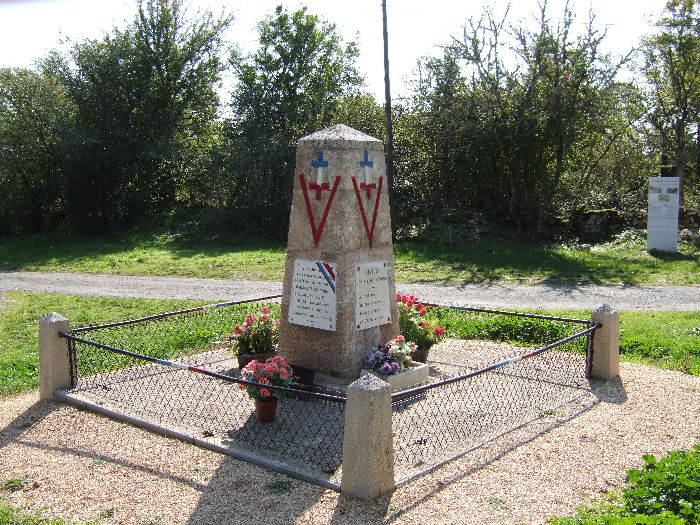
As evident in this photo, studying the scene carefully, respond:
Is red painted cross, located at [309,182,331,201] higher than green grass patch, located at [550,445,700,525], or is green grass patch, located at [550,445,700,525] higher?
red painted cross, located at [309,182,331,201]

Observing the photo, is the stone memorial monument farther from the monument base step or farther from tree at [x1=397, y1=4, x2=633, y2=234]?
tree at [x1=397, y1=4, x2=633, y2=234]

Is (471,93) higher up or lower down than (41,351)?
higher up

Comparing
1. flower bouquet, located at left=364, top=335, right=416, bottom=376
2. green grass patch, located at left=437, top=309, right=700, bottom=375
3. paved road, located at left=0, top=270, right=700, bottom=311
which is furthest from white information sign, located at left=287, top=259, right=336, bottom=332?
paved road, located at left=0, top=270, right=700, bottom=311

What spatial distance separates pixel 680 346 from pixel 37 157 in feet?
73.0

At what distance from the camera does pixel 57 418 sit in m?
6.84

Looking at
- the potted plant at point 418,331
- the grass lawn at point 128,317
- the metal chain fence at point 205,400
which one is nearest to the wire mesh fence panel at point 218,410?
the metal chain fence at point 205,400

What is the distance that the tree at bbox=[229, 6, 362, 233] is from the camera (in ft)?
75.5

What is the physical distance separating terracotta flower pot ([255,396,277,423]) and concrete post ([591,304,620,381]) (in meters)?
3.90

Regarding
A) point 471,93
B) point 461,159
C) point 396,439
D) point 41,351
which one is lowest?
point 396,439

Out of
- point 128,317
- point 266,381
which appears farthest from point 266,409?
point 128,317

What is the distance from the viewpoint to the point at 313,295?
7418mm

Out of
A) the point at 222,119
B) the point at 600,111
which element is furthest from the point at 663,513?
the point at 222,119

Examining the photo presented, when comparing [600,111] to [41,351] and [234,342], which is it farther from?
[41,351]

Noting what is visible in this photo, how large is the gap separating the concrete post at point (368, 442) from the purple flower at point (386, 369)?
2154mm
